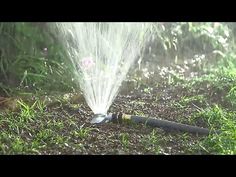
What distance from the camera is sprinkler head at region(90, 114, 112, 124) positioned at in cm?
268

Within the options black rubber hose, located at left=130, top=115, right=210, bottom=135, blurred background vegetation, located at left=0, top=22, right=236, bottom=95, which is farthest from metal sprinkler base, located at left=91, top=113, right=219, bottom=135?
blurred background vegetation, located at left=0, top=22, right=236, bottom=95

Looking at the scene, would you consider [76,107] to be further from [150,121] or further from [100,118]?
[150,121]

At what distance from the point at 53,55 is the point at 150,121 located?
1051 mm

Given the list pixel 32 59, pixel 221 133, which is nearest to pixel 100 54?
pixel 32 59

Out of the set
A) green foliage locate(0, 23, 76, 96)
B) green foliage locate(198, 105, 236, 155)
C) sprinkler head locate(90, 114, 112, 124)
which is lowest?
green foliage locate(198, 105, 236, 155)

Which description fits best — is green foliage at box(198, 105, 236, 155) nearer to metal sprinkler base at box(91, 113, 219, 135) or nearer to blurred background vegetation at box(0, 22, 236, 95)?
metal sprinkler base at box(91, 113, 219, 135)

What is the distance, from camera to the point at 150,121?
269 centimetres

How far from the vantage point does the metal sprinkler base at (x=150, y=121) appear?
2.66m

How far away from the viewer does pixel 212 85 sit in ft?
10.6

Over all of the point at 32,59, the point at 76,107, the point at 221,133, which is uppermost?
the point at 32,59

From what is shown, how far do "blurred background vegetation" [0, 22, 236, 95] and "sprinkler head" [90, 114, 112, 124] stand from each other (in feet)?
1.39

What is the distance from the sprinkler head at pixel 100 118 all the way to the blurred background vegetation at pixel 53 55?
42cm

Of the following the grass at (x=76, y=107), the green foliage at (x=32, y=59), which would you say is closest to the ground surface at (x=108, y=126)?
the grass at (x=76, y=107)

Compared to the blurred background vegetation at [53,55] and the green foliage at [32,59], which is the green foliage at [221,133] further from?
the green foliage at [32,59]
